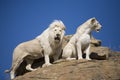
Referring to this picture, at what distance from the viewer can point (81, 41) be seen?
639 centimetres

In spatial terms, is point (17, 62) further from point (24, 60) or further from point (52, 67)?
point (52, 67)

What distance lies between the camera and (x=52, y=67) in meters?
6.03

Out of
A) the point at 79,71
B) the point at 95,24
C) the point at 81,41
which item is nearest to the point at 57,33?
the point at 81,41

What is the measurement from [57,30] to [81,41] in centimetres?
62

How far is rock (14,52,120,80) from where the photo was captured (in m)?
5.45

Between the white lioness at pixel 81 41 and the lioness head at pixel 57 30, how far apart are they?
1.18 ft

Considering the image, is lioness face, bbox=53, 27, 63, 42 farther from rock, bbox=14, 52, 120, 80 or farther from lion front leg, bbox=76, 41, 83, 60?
rock, bbox=14, 52, 120, 80

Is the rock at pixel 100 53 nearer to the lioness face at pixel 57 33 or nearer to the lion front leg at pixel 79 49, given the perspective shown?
the lion front leg at pixel 79 49

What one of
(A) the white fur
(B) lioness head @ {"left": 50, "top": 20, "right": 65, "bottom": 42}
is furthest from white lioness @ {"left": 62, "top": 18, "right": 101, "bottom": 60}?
(B) lioness head @ {"left": 50, "top": 20, "right": 65, "bottom": 42}

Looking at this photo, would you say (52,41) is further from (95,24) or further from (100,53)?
(100,53)

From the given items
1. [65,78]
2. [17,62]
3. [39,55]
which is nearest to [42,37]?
[39,55]

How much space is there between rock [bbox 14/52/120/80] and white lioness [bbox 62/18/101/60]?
0.39m

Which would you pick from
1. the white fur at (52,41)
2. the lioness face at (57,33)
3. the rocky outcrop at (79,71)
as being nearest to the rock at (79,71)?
the rocky outcrop at (79,71)

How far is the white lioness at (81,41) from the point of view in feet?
21.0
